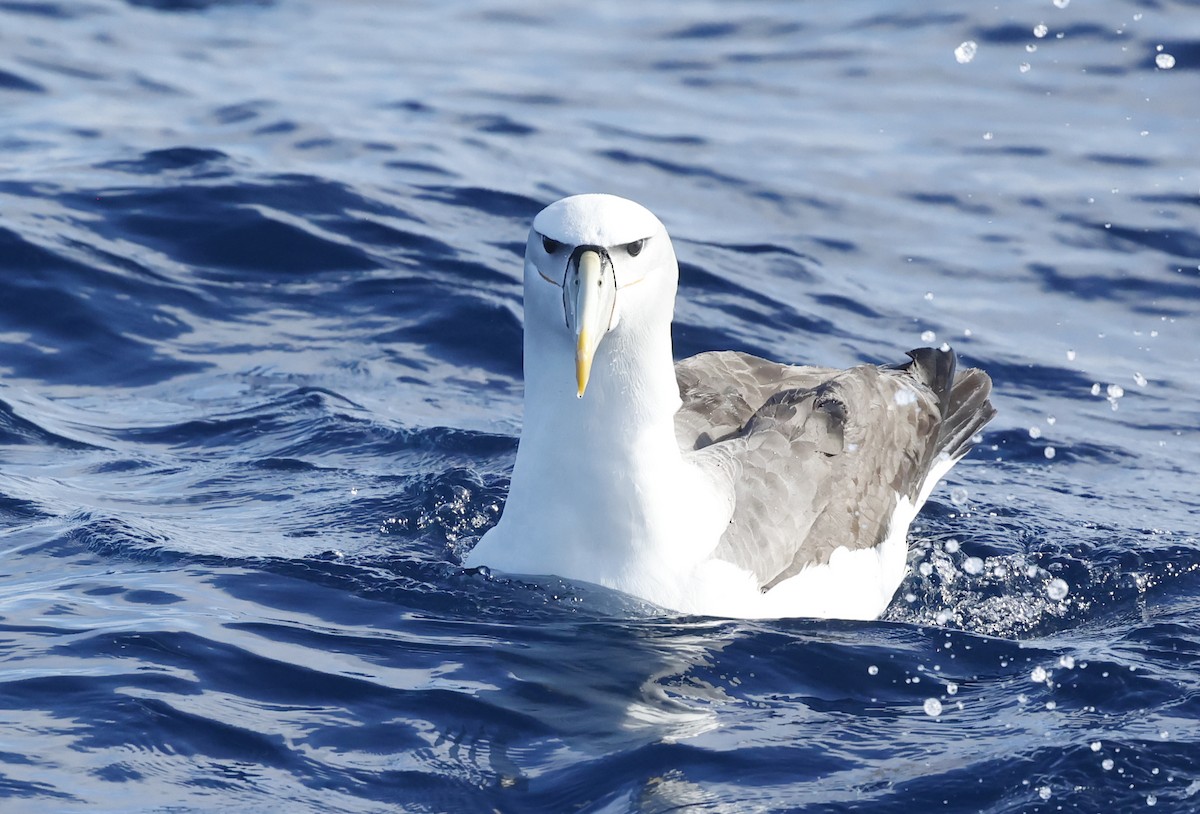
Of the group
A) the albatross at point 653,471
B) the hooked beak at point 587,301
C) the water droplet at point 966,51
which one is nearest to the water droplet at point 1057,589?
the albatross at point 653,471

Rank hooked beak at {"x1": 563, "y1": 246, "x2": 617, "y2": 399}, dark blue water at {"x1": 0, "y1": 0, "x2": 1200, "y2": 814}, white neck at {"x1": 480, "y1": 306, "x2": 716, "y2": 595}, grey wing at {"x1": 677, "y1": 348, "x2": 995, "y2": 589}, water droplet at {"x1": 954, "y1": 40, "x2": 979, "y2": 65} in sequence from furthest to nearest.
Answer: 1. water droplet at {"x1": 954, "y1": 40, "x2": 979, "y2": 65}
2. grey wing at {"x1": 677, "y1": 348, "x2": 995, "y2": 589}
3. white neck at {"x1": 480, "y1": 306, "x2": 716, "y2": 595}
4. hooked beak at {"x1": 563, "y1": 246, "x2": 617, "y2": 399}
5. dark blue water at {"x1": 0, "y1": 0, "x2": 1200, "y2": 814}

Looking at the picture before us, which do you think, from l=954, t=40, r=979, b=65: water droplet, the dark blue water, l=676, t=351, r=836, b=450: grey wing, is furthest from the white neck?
l=954, t=40, r=979, b=65: water droplet

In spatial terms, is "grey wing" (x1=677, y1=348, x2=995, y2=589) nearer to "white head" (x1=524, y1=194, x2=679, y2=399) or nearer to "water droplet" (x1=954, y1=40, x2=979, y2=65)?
"white head" (x1=524, y1=194, x2=679, y2=399)

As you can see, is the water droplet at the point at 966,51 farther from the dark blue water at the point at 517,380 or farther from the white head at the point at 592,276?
the white head at the point at 592,276

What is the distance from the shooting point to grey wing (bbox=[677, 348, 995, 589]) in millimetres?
7000

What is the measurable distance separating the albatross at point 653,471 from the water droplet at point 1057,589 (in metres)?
0.69

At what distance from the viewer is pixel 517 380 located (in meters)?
10.2

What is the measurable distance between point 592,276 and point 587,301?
0.09 meters

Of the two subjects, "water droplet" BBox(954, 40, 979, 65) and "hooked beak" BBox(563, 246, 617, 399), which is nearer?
"hooked beak" BBox(563, 246, 617, 399)

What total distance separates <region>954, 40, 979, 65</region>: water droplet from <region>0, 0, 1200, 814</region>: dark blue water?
0.76 ft

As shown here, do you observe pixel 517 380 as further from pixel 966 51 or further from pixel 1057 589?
pixel 966 51

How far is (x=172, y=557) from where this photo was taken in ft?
23.1

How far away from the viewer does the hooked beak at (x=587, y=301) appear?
5.84 m

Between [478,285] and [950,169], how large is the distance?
563cm
